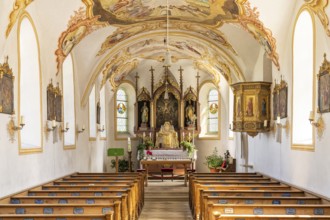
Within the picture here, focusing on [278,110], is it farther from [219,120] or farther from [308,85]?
[219,120]

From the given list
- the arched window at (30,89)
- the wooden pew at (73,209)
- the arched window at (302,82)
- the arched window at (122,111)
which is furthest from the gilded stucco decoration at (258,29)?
the arched window at (122,111)

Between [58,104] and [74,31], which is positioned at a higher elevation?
[74,31]

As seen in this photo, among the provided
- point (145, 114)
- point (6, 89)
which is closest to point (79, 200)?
point (6, 89)

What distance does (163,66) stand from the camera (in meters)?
14.1

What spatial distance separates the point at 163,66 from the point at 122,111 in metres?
12.3

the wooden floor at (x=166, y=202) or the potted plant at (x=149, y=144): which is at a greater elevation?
the potted plant at (x=149, y=144)

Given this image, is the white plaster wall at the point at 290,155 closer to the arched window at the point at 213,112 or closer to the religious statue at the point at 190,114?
the religious statue at the point at 190,114

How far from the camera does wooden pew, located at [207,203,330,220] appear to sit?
680cm

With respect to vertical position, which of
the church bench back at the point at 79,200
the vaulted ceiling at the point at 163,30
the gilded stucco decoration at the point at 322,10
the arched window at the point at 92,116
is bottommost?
the church bench back at the point at 79,200

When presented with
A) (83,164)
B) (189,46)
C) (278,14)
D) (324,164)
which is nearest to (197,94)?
(189,46)

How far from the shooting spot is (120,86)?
84.9 ft

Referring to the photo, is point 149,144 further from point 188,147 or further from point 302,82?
point 302,82

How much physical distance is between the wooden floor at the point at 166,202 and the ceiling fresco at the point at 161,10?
5.95 metres

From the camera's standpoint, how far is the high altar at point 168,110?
994 inches
